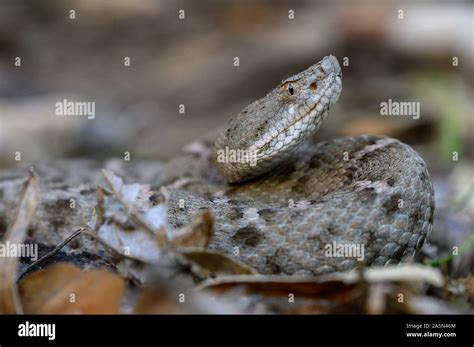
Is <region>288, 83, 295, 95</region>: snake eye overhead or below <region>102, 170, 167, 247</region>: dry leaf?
overhead

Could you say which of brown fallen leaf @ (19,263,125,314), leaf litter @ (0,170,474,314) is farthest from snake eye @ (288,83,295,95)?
brown fallen leaf @ (19,263,125,314)

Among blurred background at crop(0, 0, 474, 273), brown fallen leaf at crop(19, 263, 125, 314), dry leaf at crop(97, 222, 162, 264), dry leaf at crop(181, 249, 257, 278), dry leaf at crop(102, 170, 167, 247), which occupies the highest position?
blurred background at crop(0, 0, 474, 273)

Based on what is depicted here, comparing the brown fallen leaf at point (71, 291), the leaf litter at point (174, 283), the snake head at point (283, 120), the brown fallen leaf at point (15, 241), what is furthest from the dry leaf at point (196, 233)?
the snake head at point (283, 120)

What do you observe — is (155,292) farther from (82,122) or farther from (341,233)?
(82,122)

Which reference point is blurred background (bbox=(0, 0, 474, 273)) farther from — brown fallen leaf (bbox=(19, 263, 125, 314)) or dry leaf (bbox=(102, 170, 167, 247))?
brown fallen leaf (bbox=(19, 263, 125, 314))

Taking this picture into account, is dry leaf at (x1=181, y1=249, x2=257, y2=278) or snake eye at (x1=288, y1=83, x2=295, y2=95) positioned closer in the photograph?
dry leaf at (x1=181, y1=249, x2=257, y2=278)

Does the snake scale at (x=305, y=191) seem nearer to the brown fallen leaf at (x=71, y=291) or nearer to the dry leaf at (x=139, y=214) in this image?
the dry leaf at (x=139, y=214)

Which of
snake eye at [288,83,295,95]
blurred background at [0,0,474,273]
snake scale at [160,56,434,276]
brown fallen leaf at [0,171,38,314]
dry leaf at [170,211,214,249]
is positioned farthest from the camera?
blurred background at [0,0,474,273]
